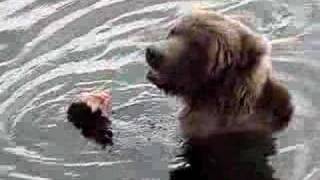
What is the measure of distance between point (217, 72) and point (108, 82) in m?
1.21

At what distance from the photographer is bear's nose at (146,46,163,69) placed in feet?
22.7

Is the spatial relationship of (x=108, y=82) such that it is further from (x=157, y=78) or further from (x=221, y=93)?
(x=221, y=93)

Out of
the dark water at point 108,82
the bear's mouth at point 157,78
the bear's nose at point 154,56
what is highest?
the bear's nose at point 154,56

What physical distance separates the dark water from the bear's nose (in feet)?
2.26

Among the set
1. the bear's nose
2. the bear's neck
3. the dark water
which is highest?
the bear's nose

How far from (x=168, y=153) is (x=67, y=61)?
4.60ft

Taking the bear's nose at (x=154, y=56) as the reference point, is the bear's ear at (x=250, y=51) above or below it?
below

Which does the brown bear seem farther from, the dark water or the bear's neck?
the dark water

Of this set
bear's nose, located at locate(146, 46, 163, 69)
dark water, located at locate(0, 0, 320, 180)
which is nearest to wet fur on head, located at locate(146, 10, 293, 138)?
bear's nose, located at locate(146, 46, 163, 69)

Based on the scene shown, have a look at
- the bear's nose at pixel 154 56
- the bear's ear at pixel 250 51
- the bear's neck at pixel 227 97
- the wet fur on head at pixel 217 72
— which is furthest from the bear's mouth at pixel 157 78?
the bear's ear at pixel 250 51

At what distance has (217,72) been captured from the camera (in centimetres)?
708

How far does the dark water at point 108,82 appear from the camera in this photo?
7242mm

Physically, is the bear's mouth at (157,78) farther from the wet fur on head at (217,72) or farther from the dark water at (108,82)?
the dark water at (108,82)

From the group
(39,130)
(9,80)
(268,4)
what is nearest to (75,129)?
(39,130)
